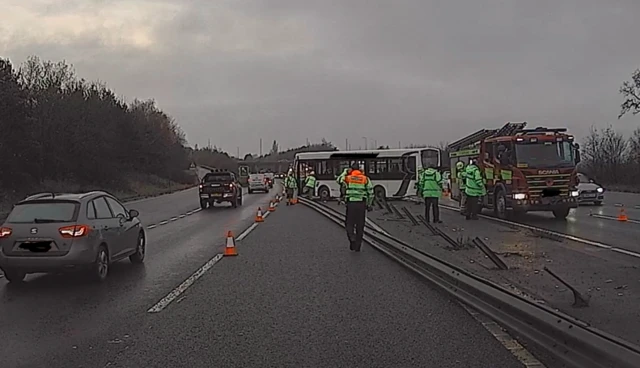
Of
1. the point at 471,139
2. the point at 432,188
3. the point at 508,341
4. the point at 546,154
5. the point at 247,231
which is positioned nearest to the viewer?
the point at 508,341

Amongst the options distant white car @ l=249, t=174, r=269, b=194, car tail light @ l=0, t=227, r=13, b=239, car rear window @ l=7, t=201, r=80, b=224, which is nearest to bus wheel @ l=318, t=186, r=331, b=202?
distant white car @ l=249, t=174, r=269, b=194

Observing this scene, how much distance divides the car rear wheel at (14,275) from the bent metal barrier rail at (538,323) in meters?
6.31

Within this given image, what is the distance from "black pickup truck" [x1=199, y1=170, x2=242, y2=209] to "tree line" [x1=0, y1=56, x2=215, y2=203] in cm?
1180

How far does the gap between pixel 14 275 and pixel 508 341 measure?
26.3 ft

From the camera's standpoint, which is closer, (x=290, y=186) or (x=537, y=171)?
(x=537, y=171)

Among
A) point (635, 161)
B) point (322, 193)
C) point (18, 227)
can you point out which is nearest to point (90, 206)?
point (18, 227)

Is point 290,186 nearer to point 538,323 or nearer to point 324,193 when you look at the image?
point 324,193

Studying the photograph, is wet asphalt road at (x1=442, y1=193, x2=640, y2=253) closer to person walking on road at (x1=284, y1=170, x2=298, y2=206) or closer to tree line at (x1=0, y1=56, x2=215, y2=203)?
person walking on road at (x1=284, y1=170, x2=298, y2=206)

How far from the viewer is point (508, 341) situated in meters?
7.07

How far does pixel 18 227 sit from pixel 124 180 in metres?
54.8

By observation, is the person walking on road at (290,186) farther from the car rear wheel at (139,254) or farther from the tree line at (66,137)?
the car rear wheel at (139,254)

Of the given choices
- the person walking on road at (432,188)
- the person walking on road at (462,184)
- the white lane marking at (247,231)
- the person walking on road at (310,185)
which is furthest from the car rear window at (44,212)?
the person walking on road at (310,185)

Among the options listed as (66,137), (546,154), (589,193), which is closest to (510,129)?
(546,154)

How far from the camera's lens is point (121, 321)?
8500 millimetres
